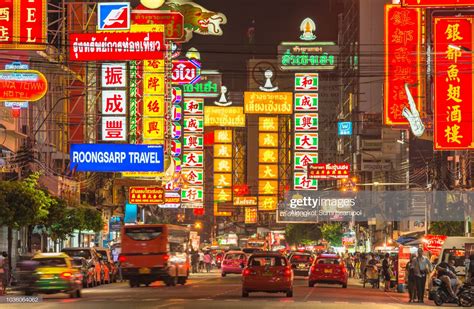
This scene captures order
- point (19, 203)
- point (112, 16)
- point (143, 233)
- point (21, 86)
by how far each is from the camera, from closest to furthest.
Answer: point (21, 86)
point (19, 203)
point (143, 233)
point (112, 16)

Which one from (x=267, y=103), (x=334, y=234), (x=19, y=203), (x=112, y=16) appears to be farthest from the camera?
(x=334, y=234)

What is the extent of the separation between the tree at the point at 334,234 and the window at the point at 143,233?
Result: 73145mm

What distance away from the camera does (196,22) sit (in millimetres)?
80750

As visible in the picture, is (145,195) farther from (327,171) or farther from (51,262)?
(51,262)

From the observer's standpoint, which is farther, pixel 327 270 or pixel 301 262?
pixel 301 262

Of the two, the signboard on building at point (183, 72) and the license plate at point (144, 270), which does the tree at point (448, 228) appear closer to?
the license plate at point (144, 270)

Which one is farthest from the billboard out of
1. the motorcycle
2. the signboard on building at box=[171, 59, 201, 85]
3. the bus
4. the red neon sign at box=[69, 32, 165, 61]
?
the signboard on building at box=[171, 59, 201, 85]

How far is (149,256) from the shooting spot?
2019 inches

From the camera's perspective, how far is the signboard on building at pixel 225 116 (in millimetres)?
111750

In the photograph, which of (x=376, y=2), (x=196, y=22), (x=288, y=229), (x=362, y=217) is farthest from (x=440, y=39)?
(x=288, y=229)

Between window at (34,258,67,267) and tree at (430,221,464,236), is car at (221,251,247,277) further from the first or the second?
window at (34,258,67,267)

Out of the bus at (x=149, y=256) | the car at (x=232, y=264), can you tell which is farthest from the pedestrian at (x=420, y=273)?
the car at (x=232, y=264)

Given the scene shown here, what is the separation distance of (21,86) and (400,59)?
75.0 feet

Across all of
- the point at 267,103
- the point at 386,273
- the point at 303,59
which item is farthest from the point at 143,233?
the point at 303,59
